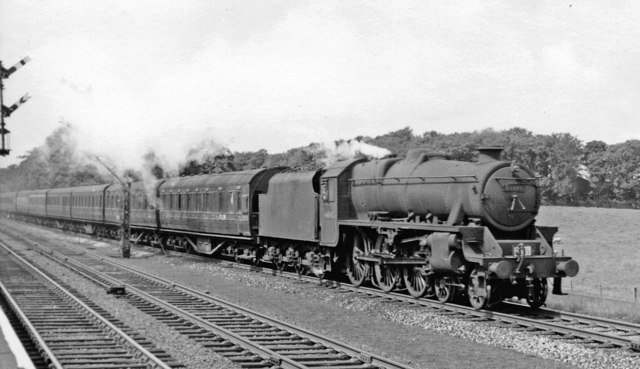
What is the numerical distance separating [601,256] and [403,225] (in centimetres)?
2321

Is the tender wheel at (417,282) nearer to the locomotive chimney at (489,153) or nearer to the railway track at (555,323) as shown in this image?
the railway track at (555,323)

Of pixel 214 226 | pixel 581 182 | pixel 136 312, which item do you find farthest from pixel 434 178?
pixel 581 182

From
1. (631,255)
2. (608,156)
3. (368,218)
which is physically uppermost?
(608,156)

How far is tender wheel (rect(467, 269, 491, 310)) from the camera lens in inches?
522

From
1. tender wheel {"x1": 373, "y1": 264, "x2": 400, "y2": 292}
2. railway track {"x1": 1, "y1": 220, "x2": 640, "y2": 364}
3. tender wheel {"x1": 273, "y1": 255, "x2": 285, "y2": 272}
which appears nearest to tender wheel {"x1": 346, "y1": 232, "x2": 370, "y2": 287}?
tender wheel {"x1": 373, "y1": 264, "x2": 400, "y2": 292}

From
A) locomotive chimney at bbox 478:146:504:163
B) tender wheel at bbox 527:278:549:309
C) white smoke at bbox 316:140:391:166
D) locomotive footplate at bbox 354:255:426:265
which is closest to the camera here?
tender wheel at bbox 527:278:549:309

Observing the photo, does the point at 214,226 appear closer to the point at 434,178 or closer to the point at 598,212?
the point at 434,178

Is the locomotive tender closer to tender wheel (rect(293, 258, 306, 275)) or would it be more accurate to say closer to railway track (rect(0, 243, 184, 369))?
tender wheel (rect(293, 258, 306, 275))

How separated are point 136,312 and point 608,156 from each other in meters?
64.8

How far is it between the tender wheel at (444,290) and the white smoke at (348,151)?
177 inches

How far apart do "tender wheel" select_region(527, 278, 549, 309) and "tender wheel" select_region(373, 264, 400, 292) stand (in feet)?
10.6

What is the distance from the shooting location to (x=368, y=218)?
17.3 meters

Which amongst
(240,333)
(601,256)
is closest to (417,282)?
(240,333)

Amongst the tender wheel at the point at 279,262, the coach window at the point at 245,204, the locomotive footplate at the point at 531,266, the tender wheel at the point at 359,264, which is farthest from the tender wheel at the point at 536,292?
the coach window at the point at 245,204
